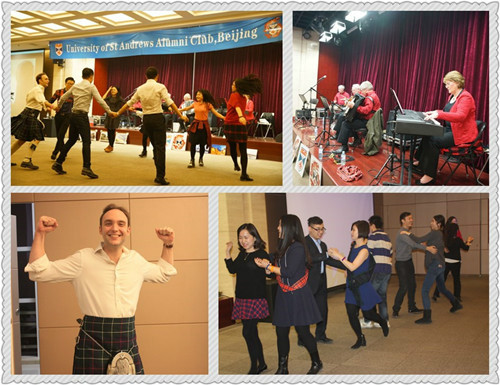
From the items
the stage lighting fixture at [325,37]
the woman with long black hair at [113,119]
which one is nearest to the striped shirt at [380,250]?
the woman with long black hair at [113,119]

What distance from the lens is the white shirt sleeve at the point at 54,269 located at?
2.59 meters

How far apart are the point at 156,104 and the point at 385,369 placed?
3.25 m

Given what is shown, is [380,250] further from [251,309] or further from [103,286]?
[103,286]

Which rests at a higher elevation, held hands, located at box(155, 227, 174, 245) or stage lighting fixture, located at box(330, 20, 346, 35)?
stage lighting fixture, located at box(330, 20, 346, 35)

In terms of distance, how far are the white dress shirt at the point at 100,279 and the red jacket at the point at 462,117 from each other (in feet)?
9.31

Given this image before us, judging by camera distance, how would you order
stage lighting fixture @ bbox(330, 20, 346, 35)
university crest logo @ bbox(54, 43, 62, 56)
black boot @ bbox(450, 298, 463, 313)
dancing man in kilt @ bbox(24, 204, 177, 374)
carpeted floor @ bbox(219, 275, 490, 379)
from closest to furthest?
dancing man in kilt @ bbox(24, 204, 177, 374), carpeted floor @ bbox(219, 275, 490, 379), black boot @ bbox(450, 298, 463, 313), university crest logo @ bbox(54, 43, 62, 56), stage lighting fixture @ bbox(330, 20, 346, 35)

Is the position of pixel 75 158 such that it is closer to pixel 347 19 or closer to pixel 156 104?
pixel 156 104

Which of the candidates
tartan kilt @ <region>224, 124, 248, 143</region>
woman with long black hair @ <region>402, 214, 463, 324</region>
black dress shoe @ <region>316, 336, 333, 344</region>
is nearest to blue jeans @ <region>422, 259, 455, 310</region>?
woman with long black hair @ <region>402, 214, 463, 324</region>

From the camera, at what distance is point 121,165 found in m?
5.96

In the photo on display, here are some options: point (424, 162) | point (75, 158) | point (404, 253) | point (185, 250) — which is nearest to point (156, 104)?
point (185, 250)

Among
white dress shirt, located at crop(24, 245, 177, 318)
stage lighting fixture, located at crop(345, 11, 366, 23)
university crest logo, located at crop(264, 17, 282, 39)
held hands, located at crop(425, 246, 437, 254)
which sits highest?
stage lighting fixture, located at crop(345, 11, 366, 23)

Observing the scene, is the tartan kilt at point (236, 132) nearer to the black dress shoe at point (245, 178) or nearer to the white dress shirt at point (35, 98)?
the black dress shoe at point (245, 178)

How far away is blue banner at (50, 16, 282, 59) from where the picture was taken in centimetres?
651

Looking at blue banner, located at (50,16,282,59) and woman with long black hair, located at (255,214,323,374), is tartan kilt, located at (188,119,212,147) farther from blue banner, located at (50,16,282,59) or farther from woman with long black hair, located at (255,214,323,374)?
woman with long black hair, located at (255,214,323,374)
